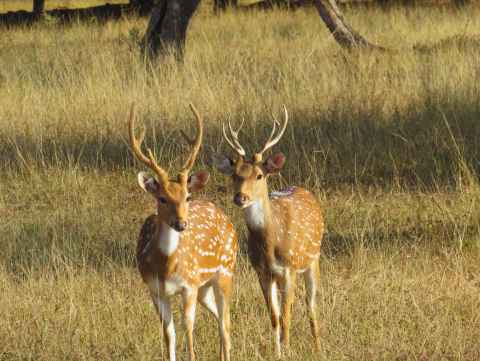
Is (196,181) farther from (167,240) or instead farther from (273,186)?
(273,186)

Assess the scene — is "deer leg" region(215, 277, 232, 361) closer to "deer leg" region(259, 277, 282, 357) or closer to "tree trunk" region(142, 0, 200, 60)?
"deer leg" region(259, 277, 282, 357)

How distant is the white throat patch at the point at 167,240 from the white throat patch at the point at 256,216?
25.4 inches

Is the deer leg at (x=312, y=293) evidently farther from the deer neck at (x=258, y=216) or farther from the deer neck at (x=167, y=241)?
the deer neck at (x=167, y=241)

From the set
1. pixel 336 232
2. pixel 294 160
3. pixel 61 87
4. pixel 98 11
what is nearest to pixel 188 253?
pixel 336 232

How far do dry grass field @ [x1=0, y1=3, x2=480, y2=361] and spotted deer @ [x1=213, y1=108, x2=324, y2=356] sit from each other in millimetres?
225

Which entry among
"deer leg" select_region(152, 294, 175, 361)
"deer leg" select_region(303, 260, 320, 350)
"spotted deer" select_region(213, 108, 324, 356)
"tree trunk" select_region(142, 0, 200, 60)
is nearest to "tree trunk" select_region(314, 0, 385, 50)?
"tree trunk" select_region(142, 0, 200, 60)

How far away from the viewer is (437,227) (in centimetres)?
754

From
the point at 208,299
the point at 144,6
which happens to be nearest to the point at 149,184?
the point at 208,299

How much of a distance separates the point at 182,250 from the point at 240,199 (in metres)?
0.44

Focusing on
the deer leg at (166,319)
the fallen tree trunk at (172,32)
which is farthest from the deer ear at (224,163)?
the fallen tree trunk at (172,32)

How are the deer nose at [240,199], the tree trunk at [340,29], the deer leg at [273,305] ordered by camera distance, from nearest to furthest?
the deer nose at [240,199] < the deer leg at [273,305] < the tree trunk at [340,29]

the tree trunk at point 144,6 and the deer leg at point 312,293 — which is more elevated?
the deer leg at point 312,293

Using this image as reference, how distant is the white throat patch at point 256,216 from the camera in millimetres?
5500

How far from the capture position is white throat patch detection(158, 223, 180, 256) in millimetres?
4949
